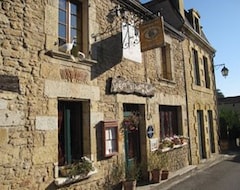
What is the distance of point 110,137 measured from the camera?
6.39 m

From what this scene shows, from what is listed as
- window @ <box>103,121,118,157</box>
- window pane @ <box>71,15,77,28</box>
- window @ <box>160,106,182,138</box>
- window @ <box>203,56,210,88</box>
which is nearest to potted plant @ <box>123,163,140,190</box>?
window @ <box>103,121,118,157</box>

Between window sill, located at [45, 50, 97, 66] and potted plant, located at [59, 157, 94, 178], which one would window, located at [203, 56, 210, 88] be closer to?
window sill, located at [45, 50, 97, 66]

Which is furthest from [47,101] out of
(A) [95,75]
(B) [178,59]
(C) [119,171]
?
(B) [178,59]

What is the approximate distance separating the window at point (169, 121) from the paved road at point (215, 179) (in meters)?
1.61

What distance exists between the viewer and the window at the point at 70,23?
18.9 ft

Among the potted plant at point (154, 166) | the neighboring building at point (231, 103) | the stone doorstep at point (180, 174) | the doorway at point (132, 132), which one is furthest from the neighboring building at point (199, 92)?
the neighboring building at point (231, 103)

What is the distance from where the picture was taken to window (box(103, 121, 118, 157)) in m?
6.16

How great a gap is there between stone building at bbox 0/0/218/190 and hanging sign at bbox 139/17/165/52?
3cm

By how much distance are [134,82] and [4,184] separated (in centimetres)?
428

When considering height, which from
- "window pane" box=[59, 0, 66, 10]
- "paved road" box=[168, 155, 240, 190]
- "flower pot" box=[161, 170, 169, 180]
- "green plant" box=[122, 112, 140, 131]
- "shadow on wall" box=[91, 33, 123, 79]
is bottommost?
"paved road" box=[168, 155, 240, 190]

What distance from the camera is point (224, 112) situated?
1698 centimetres

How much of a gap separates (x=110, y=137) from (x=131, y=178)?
1181 millimetres

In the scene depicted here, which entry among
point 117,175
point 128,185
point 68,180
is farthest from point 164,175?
point 68,180

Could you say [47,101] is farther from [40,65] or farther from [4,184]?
[4,184]
